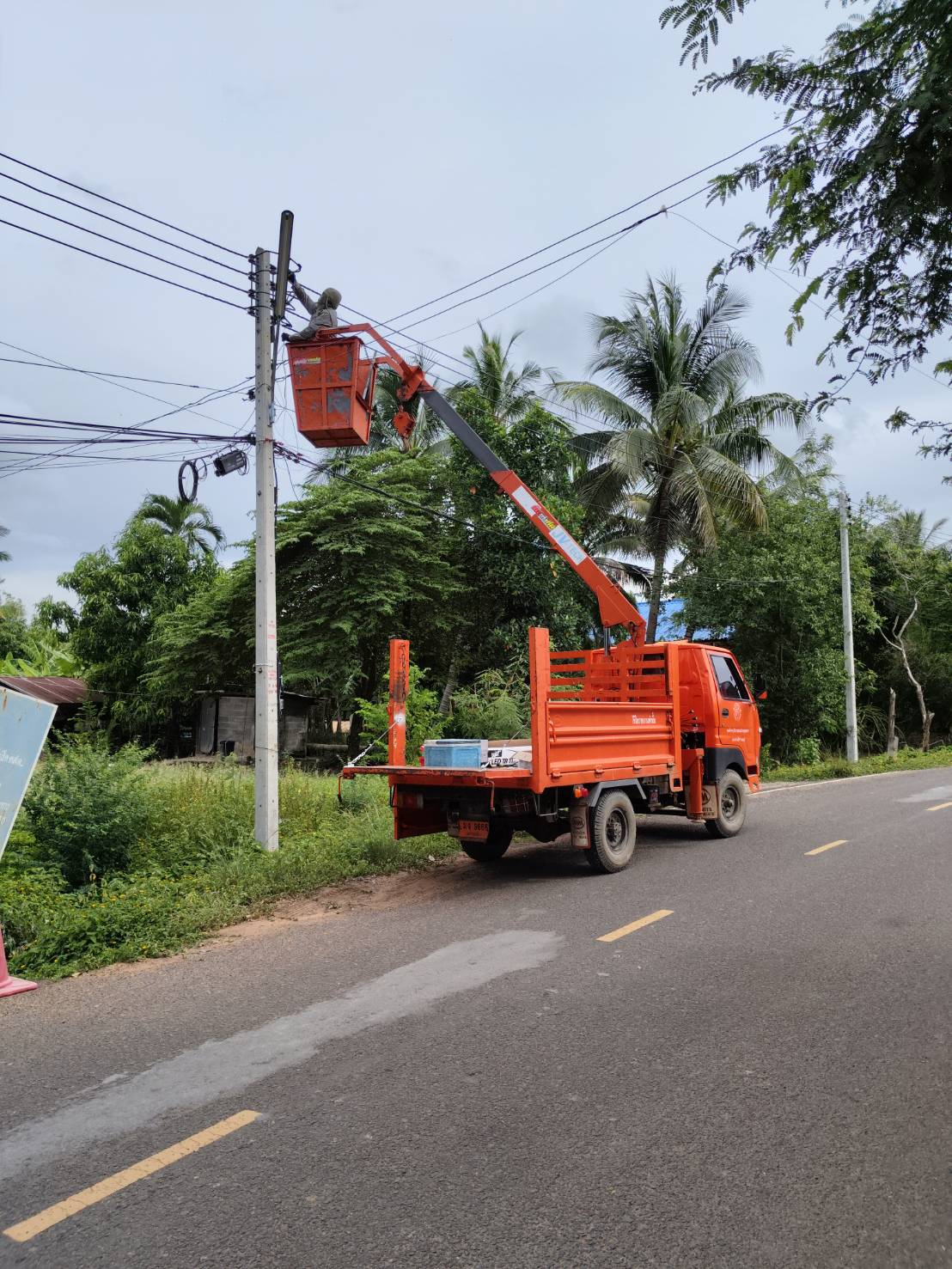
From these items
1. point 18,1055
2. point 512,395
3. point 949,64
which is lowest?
point 18,1055

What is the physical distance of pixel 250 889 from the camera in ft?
26.7

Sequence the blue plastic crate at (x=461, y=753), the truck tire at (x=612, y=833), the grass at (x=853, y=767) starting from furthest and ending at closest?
1. the grass at (x=853, y=767)
2. the truck tire at (x=612, y=833)
3. the blue plastic crate at (x=461, y=753)

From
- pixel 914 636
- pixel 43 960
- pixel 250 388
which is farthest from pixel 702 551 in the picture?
pixel 43 960

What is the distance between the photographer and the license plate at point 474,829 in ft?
28.0

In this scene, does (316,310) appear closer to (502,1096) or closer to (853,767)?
(502,1096)

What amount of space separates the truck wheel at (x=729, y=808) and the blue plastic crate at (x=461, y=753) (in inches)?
159

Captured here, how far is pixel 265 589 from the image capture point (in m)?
9.75

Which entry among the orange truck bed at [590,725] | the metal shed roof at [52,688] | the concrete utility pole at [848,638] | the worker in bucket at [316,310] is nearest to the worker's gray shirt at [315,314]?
the worker in bucket at [316,310]

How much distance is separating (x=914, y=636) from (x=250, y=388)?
1201 inches

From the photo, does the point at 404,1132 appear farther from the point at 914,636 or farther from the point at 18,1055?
the point at 914,636

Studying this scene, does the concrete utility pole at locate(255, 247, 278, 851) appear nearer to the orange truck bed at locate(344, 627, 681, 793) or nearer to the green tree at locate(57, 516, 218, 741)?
the orange truck bed at locate(344, 627, 681, 793)

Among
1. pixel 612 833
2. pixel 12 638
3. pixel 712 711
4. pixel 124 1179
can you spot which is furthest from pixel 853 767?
pixel 12 638

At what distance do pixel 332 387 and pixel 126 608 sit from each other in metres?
21.0

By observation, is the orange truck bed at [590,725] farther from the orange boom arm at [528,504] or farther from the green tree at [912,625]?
the green tree at [912,625]
